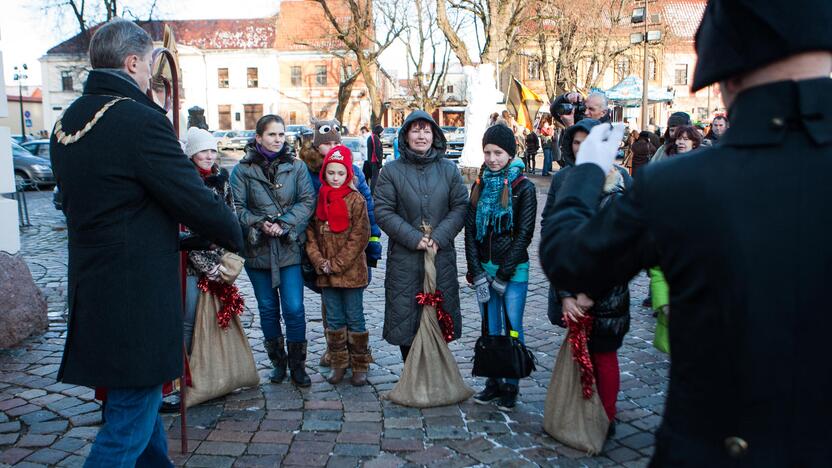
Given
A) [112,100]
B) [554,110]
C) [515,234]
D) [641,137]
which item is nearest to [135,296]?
[112,100]

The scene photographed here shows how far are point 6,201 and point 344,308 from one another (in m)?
2.81

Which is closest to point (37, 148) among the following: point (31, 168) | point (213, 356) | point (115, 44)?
point (31, 168)

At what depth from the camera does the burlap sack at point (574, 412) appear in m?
4.02

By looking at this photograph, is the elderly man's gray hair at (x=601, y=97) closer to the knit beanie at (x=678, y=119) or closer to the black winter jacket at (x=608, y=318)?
the black winter jacket at (x=608, y=318)

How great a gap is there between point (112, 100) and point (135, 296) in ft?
2.54

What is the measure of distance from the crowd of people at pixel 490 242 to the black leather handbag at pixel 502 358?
0.61 ft

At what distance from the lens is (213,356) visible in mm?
4781

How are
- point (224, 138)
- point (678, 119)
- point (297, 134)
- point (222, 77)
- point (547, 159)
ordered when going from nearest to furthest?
point (678, 119), point (297, 134), point (547, 159), point (224, 138), point (222, 77)

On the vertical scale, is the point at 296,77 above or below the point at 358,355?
above

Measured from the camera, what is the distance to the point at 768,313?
1.42 metres

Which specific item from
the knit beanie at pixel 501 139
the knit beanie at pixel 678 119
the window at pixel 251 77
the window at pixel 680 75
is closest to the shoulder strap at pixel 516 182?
the knit beanie at pixel 501 139

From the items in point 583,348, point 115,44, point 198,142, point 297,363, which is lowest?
point 297,363

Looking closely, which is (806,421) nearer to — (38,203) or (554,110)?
(554,110)

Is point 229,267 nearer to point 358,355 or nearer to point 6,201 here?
point 358,355
